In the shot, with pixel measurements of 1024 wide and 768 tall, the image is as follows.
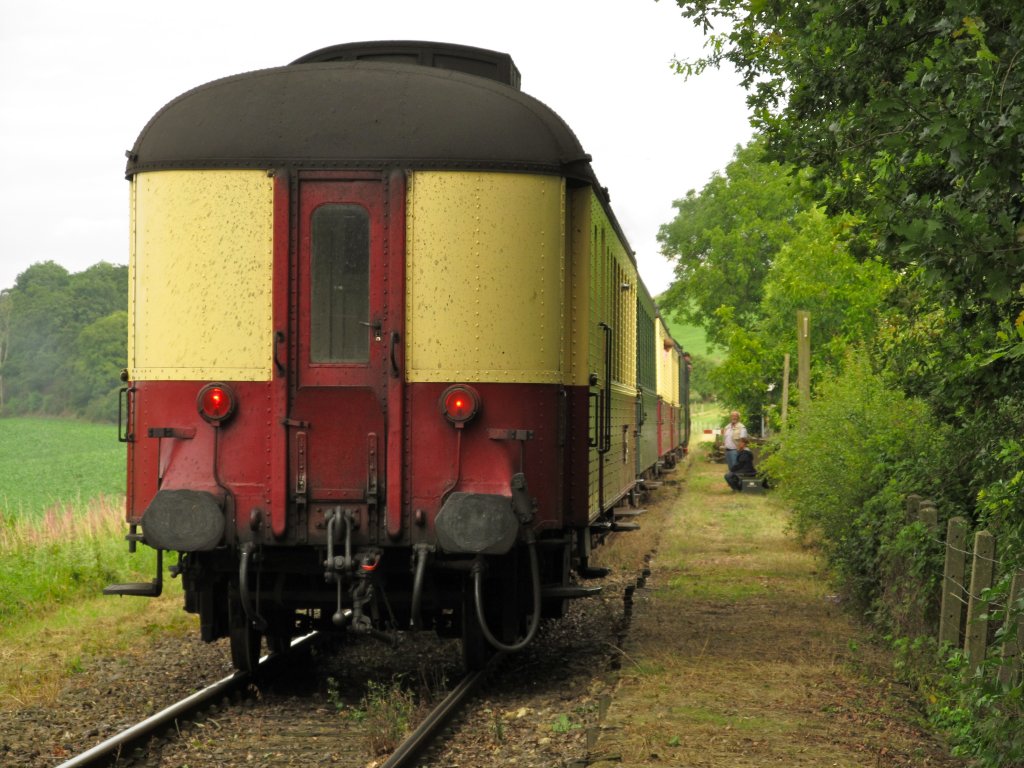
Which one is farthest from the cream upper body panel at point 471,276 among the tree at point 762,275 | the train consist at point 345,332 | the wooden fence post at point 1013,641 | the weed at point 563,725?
the wooden fence post at point 1013,641

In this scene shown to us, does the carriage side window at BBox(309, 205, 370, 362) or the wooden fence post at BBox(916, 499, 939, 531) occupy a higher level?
the carriage side window at BBox(309, 205, 370, 362)

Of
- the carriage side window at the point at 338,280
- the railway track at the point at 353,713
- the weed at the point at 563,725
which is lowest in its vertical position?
the railway track at the point at 353,713

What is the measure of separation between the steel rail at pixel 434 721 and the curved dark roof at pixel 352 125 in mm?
3026

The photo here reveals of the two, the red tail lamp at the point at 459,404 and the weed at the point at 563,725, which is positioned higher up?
the red tail lamp at the point at 459,404

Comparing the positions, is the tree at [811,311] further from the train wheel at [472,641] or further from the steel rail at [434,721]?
the steel rail at [434,721]

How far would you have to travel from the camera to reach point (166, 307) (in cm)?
826

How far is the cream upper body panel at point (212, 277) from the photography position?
815 centimetres

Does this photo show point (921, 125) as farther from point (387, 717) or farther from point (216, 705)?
point (216, 705)

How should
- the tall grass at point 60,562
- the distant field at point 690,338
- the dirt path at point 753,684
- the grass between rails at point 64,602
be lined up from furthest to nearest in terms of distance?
the distant field at point 690,338
the tall grass at point 60,562
the grass between rails at point 64,602
the dirt path at point 753,684

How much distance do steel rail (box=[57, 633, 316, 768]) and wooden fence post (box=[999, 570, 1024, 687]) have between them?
400 centimetres

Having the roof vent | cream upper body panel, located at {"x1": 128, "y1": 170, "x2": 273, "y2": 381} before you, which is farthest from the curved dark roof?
the roof vent

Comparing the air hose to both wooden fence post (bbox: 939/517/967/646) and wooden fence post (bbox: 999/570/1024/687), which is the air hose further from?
wooden fence post (bbox: 999/570/1024/687)

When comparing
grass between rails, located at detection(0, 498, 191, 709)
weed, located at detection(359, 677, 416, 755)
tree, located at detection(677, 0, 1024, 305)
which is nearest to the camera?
tree, located at detection(677, 0, 1024, 305)

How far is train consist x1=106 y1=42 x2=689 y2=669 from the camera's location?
26.6 ft
